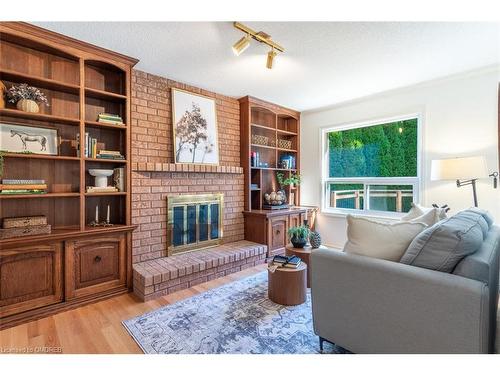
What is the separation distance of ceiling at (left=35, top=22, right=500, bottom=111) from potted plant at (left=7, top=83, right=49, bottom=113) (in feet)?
1.73

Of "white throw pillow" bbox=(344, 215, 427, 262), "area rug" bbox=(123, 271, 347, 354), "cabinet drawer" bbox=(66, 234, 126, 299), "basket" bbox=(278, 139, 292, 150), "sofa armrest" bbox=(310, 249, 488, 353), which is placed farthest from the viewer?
"basket" bbox=(278, 139, 292, 150)

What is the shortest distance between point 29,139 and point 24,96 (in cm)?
36

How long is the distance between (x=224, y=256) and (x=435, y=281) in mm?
2211

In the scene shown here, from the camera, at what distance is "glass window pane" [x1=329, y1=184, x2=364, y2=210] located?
3.97 metres

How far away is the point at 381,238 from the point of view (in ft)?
4.83

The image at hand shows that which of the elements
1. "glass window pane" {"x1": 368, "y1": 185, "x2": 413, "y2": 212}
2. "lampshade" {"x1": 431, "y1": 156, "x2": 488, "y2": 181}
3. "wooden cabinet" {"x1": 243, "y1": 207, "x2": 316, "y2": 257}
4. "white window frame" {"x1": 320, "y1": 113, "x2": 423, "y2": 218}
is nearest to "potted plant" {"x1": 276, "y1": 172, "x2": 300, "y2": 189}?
"white window frame" {"x1": 320, "y1": 113, "x2": 423, "y2": 218}

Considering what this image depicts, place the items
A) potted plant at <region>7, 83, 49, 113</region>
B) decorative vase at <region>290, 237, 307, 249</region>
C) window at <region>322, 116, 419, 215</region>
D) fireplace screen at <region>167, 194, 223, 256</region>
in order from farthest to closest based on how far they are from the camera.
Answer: window at <region>322, 116, 419, 215</region>, fireplace screen at <region>167, 194, 223, 256</region>, decorative vase at <region>290, 237, 307, 249</region>, potted plant at <region>7, 83, 49, 113</region>

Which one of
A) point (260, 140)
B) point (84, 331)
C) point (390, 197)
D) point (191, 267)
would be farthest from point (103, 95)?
point (390, 197)

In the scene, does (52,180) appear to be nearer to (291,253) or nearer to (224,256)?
(224,256)

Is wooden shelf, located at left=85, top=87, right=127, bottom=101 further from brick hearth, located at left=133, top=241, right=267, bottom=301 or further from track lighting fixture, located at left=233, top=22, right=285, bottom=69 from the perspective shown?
brick hearth, located at left=133, top=241, right=267, bottom=301

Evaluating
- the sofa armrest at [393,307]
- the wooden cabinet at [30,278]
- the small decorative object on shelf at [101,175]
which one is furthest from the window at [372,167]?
the wooden cabinet at [30,278]

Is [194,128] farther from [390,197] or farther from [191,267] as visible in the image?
[390,197]

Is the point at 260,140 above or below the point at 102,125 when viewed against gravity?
above
